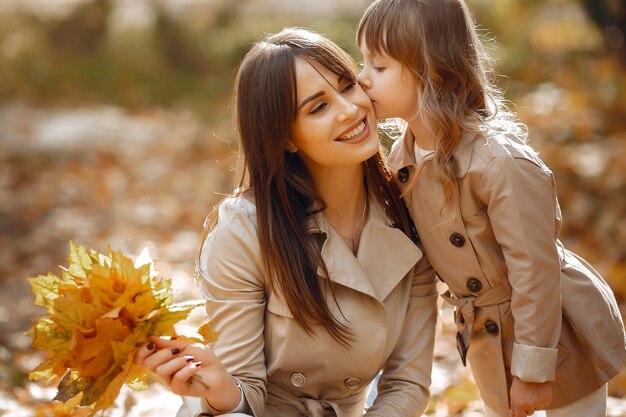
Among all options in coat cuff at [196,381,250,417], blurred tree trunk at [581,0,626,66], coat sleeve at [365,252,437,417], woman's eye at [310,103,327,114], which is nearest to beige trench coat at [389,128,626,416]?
coat sleeve at [365,252,437,417]

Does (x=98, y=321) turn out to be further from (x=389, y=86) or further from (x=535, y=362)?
(x=535, y=362)

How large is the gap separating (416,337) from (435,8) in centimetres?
109

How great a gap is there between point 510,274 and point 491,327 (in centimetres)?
26

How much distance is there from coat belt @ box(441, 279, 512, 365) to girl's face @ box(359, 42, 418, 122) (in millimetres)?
612

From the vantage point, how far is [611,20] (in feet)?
24.7

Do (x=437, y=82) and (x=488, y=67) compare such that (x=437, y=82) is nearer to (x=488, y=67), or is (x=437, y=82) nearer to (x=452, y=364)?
(x=488, y=67)

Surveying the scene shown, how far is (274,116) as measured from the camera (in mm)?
2570

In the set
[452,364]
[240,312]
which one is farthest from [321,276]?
[452,364]

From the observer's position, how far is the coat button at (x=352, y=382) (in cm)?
269

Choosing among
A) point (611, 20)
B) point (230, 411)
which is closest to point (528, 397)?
point (230, 411)

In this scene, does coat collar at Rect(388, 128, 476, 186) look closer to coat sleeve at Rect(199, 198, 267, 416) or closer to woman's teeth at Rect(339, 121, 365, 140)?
woman's teeth at Rect(339, 121, 365, 140)

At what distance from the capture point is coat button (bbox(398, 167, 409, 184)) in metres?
2.73

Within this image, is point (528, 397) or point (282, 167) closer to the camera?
point (528, 397)

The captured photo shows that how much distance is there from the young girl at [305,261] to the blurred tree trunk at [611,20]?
5.51 meters
